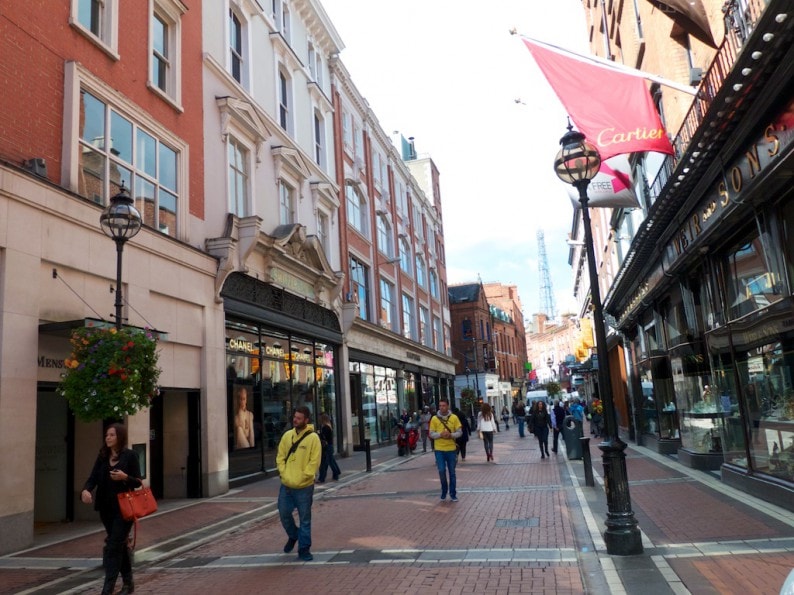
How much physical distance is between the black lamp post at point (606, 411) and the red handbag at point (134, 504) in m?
4.80

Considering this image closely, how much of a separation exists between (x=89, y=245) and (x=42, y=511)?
4832mm

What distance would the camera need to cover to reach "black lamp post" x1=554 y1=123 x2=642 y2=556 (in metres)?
6.86

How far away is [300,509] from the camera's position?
291 inches

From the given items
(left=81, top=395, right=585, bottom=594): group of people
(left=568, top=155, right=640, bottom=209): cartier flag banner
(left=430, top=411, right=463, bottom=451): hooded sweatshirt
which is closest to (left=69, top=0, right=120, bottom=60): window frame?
(left=81, top=395, right=585, bottom=594): group of people

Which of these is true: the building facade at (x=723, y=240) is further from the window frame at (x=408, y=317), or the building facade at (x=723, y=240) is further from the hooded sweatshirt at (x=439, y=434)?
the window frame at (x=408, y=317)

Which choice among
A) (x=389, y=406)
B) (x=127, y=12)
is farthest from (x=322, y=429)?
(x=389, y=406)

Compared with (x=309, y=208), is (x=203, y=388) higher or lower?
lower

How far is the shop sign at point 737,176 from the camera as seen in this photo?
7473 millimetres

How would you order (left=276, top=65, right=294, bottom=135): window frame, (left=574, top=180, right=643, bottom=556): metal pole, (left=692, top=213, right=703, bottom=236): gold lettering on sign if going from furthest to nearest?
1. (left=276, top=65, right=294, bottom=135): window frame
2. (left=692, top=213, right=703, bottom=236): gold lettering on sign
3. (left=574, top=180, right=643, bottom=556): metal pole

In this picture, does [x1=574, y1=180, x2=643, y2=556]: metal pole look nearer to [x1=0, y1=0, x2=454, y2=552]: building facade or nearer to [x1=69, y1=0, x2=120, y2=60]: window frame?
[x1=0, y1=0, x2=454, y2=552]: building facade

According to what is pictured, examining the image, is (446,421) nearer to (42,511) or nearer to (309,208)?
(42,511)

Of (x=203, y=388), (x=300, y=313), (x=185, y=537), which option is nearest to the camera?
(x=185, y=537)

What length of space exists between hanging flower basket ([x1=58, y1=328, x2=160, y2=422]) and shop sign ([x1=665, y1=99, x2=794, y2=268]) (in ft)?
27.7

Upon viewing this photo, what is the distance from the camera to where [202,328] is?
14.5 meters
